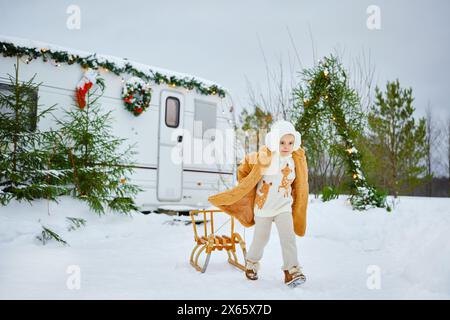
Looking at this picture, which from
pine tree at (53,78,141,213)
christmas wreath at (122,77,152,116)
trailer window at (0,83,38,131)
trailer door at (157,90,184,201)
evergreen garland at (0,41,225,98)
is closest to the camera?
trailer window at (0,83,38,131)

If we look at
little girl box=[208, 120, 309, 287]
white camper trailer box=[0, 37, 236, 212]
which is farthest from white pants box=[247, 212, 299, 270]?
white camper trailer box=[0, 37, 236, 212]

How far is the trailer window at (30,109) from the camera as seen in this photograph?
19.0 feet

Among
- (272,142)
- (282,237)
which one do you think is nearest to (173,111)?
(272,142)

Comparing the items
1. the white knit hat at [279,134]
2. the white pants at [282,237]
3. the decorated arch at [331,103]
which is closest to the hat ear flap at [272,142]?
the white knit hat at [279,134]

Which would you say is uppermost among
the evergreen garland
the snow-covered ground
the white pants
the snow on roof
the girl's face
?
the snow on roof

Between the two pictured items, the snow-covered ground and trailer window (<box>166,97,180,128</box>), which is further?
trailer window (<box>166,97,180,128</box>)

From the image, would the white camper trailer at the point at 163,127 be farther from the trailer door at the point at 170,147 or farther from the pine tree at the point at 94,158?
the pine tree at the point at 94,158

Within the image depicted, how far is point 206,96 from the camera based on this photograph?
27.2ft

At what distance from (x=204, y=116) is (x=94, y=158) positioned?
2.51 metres

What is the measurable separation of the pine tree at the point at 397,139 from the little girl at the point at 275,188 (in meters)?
10.8

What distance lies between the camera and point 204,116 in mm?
8188

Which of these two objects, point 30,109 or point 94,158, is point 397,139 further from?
point 30,109

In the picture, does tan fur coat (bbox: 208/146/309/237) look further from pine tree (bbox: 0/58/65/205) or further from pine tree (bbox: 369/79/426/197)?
pine tree (bbox: 369/79/426/197)

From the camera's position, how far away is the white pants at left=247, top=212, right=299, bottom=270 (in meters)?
3.55
